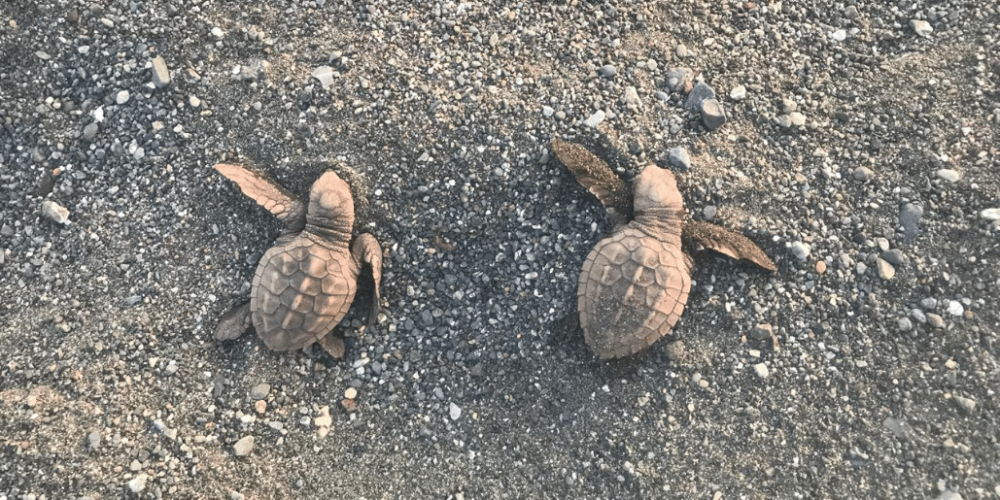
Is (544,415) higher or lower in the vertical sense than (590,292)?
lower

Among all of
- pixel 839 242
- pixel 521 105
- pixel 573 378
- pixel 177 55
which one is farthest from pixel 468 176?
pixel 839 242

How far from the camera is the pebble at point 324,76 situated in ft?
13.4

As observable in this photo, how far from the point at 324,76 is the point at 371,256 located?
1358mm

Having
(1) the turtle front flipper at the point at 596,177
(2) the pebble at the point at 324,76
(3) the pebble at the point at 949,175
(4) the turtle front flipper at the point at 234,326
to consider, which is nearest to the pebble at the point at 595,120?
(1) the turtle front flipper at the point at 596,177

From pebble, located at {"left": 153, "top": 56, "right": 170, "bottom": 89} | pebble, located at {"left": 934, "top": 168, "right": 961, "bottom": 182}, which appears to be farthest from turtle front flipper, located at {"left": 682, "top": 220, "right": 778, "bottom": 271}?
pebble, located at {"left": 153, "top": 56, "right": 170, "bottom": 89}

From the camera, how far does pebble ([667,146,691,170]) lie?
13.5 ft

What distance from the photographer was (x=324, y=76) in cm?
410

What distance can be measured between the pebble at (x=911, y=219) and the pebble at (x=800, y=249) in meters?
0.70

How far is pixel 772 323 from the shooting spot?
3994 millimetres

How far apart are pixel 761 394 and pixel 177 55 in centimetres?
485

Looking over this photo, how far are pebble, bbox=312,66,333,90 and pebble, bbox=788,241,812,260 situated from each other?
3498 millimetres

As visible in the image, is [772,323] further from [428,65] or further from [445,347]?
[428,65]

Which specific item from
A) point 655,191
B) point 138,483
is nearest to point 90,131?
point 138,483

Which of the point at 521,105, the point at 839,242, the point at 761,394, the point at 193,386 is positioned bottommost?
the point at 193,386
